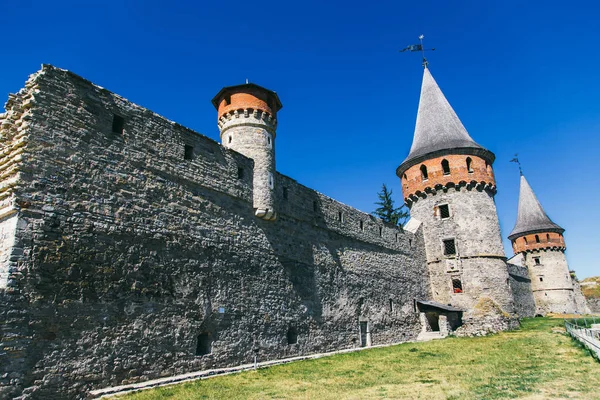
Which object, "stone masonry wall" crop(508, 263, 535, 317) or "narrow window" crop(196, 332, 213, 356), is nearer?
"narrow window" crop(196, 332, 213, 356)

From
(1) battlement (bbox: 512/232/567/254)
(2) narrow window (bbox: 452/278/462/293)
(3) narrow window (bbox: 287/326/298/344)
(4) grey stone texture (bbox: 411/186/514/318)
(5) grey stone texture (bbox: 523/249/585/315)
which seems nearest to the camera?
(3) narrow window (bbox: 287/326/298/344)

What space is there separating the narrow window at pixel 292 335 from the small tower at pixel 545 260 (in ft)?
114

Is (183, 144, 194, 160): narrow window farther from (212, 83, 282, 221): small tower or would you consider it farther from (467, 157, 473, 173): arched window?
(467, 157, 473, 173): arched window

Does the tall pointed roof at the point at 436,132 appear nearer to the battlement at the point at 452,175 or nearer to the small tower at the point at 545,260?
the battlement at the point at 452,175

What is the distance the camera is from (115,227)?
10742 mm

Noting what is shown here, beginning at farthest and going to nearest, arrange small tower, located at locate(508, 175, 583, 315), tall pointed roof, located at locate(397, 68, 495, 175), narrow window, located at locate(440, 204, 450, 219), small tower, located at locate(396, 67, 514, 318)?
small tower, located at locate(508, 175, 583, 315) < tall pointed roof, located at locate(397, 68, 495, 175) < narrow window, located at locate(440, 204, 450, 219) < small tower, located at locate(396, 67, 514, 318)

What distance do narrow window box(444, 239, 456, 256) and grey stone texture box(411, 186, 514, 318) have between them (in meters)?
0.24

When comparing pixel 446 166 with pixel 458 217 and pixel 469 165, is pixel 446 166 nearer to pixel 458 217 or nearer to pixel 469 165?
pixel 469 165

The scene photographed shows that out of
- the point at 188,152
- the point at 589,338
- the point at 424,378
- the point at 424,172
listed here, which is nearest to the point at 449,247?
the point at 424,172

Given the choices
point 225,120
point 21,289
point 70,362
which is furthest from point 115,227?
point 225,120

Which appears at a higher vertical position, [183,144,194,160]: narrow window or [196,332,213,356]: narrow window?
[183,144,194,160]: narrow window

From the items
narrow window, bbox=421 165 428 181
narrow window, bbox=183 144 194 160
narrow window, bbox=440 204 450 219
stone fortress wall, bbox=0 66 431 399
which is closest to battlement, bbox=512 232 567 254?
narrow window, bbox=440 204 450 219

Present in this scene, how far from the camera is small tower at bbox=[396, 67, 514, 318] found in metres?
24.8

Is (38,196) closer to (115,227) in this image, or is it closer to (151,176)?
(115,227)
